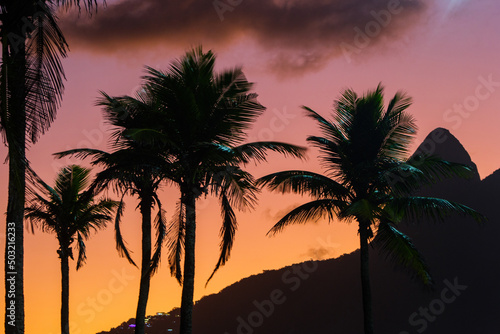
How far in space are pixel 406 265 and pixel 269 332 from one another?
11728cm

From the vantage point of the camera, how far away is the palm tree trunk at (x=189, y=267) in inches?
559

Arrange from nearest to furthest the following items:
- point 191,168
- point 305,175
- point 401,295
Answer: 1. point 191,168
2. point 305,175
3. point 401,295

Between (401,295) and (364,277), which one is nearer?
(364,277)

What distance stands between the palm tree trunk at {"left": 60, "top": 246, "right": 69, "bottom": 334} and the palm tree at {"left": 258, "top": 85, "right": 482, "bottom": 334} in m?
10.1

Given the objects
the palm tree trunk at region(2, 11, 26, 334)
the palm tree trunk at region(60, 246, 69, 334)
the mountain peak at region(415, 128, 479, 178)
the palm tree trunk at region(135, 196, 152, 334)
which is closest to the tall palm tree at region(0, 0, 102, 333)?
the palm tree trunk at region(2, 11, 26, 334)

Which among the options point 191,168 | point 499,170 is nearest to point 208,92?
point 191,168

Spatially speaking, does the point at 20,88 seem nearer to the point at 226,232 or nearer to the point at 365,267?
the point at 226,232

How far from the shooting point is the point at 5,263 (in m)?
10.1

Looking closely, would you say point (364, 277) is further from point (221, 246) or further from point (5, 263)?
point (5, 263)

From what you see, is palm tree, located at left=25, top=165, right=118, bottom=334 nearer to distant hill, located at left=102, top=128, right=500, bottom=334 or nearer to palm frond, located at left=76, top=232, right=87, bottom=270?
palm frond, located at left=76, top=232, right=87, bottom=270

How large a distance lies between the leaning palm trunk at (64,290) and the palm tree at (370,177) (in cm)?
1012

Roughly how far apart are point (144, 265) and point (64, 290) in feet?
21.6

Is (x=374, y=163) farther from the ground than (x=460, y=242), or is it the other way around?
(x=460, y=242)

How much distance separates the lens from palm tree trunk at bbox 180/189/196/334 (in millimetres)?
14211
